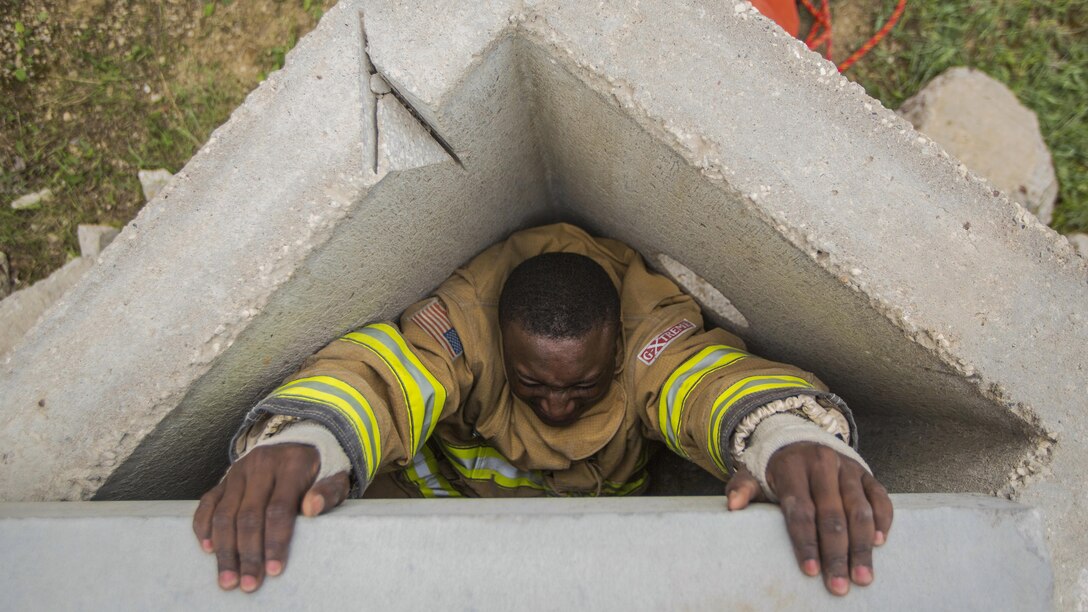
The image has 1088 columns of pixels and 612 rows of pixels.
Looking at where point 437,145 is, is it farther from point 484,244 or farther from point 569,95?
point 484,244

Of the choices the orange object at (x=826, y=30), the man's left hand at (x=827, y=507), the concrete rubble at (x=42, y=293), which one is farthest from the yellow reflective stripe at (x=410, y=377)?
the orange object at (x=826, y=30)

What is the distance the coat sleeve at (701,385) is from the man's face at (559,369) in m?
0.11

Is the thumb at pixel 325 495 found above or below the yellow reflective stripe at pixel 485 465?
above

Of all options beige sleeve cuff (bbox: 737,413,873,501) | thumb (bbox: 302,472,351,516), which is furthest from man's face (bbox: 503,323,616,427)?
thumb (bbox: 302,472,351,516)

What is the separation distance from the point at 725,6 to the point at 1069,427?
105 cm

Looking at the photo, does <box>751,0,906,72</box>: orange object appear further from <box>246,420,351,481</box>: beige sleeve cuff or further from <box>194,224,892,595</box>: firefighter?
<box>246,420,351,481</box>: beige sleeve cuff

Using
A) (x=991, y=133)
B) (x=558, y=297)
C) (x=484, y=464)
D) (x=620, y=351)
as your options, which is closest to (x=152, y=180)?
(x=484, y=464)

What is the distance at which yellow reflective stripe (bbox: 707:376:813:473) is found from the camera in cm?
152

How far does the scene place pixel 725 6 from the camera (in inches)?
55.0

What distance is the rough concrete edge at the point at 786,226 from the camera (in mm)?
1397

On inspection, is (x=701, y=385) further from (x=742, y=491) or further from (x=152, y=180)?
(x=152, y=180)

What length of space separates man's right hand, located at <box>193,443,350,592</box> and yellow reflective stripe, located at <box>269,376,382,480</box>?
4.9 inches

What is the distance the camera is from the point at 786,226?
4.59 feet

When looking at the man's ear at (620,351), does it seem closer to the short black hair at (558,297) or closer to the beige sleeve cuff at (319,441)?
the short black hair at (558,297)
